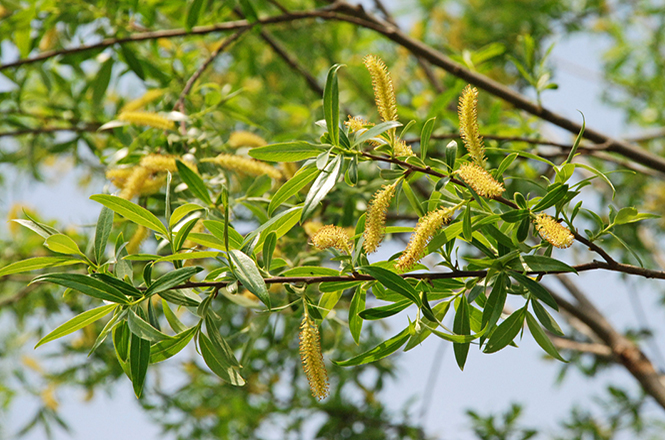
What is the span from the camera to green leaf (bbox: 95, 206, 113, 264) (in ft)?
2.80

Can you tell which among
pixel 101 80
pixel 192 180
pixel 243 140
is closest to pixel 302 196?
pixel 243 140

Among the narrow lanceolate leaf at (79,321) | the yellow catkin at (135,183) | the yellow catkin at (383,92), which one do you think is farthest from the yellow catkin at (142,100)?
the yellow catkin at (383,92)

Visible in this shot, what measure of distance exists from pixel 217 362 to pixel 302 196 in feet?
2.05

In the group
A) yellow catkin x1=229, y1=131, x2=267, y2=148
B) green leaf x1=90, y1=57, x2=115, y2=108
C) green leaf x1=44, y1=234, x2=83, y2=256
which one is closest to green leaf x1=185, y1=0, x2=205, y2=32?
green leaf x1=90, y1=57, x2=115, y2=108

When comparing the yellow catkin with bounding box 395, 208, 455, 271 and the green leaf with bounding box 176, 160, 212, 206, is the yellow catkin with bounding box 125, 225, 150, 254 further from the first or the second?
the yellow catkin with bounding box 395, 208, 455, 271

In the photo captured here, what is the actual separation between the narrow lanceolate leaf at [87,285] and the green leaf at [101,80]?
3.96 feet

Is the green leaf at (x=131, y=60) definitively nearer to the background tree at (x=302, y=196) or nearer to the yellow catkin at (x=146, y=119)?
the background tree at (x=302, y=196)

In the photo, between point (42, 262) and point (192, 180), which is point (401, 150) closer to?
point (192, 180)

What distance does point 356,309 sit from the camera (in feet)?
2.89

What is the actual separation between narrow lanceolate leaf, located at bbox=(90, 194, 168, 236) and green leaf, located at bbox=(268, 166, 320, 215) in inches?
7.1

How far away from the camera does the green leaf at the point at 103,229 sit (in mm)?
854

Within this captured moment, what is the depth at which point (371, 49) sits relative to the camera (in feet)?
10.8

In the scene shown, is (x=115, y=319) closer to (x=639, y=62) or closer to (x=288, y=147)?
(x=288, y=147)

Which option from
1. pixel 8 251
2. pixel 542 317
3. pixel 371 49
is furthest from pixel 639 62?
pixel 8 251
